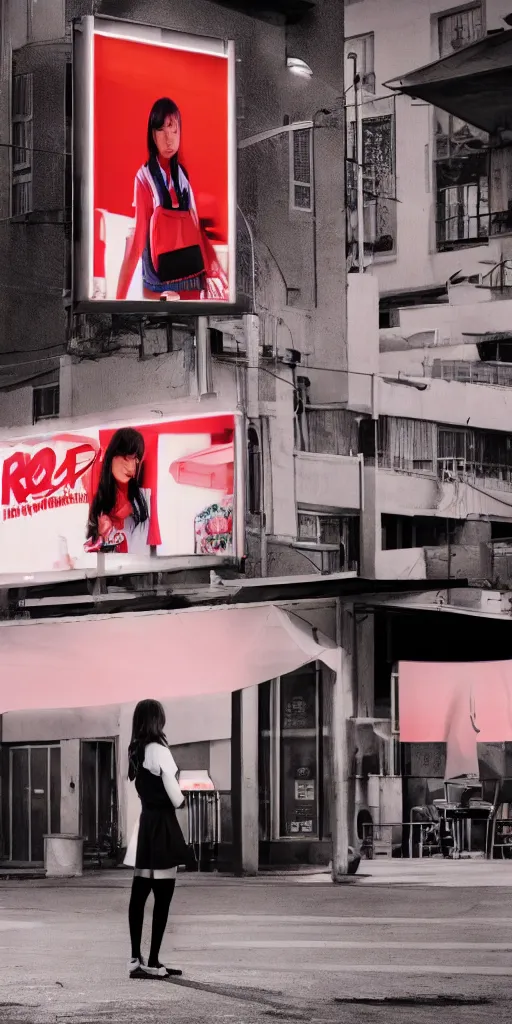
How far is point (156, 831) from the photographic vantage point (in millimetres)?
10953

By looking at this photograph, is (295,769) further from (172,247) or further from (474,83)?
(474,83)

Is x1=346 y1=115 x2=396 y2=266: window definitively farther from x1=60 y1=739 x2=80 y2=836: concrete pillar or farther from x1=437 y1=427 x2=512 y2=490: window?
x1=60 y1=739 x2=80 y2=836: concrete pillar

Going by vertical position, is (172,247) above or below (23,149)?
below

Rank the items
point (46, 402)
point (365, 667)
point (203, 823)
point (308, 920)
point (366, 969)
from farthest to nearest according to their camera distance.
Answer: point (46, 402)
point (203, 823)
point (365, 667)
point (308, 920)
point (366, 969)

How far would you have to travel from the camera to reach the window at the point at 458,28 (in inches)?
946

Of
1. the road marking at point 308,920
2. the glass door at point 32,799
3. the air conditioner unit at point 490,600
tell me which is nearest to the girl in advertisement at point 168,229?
the air conditioner unit at point 490,600

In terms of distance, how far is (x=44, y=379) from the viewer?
2580cm

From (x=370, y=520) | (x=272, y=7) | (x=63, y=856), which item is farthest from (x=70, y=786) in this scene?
(x=272, y=7)

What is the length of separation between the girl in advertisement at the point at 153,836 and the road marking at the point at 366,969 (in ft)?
2.11

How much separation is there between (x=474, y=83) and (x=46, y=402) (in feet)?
24.7

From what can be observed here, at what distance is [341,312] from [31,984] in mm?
→ 15497

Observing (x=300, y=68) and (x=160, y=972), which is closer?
(x=160, y=972)

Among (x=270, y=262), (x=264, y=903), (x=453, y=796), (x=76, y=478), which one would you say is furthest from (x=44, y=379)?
(x=264, y=903)

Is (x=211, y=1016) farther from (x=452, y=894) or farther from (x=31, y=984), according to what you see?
(x=452, y=894)
